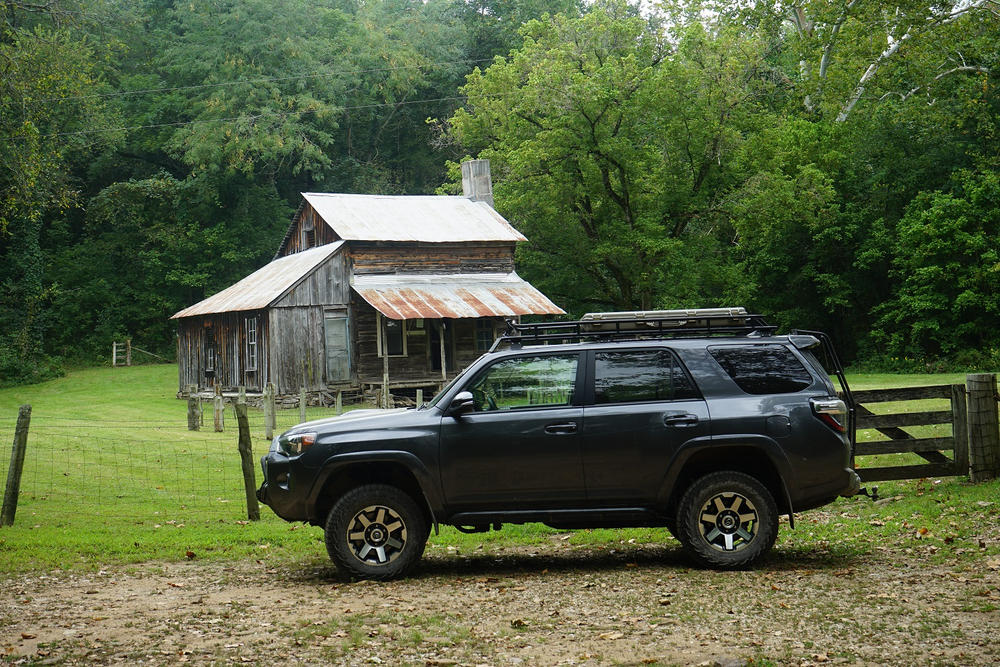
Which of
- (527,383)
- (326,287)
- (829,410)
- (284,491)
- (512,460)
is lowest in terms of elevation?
(284,491)

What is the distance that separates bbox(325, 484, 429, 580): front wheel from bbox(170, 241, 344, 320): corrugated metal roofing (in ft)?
81.4

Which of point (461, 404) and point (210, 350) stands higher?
point (210, 350)

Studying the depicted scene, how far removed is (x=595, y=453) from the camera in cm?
851

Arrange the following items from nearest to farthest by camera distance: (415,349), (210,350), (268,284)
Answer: (415,349) < (268,284) < (210,350)

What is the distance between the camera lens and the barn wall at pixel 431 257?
116 feet

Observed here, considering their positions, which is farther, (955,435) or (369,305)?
(369,305)

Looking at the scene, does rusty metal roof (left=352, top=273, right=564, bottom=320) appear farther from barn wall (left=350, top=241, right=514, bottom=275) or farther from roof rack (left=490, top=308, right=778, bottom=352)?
roof rack (left=490, top=308, right=778, bottom=352)

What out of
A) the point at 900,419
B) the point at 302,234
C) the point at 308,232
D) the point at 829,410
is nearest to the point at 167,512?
the point at 829,410

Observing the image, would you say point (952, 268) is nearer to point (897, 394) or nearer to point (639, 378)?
point (897, 394)

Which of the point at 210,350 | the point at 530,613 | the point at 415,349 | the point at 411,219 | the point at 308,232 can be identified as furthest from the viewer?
the point at 308,232

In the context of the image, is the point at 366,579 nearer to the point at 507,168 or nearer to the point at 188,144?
the point at 507,168

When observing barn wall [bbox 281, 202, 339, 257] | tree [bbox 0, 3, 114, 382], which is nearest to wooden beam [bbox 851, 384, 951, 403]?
tree [bbox 0, 3, 114, 382]

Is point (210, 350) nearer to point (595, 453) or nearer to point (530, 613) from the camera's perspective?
point (595, 453)

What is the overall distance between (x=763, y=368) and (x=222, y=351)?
3131cm
